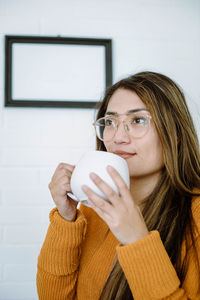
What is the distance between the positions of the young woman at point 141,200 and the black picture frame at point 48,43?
18.9 inches

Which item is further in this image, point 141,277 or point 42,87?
point 42,87

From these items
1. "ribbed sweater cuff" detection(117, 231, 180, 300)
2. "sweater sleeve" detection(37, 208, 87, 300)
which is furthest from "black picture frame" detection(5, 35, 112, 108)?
"ribbed sweater cuff" detection(117, 231, 180, 300)

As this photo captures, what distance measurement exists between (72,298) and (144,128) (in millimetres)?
623

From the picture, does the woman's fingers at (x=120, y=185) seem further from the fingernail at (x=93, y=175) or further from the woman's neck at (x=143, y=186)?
the woman's neck at (x=143, y=186)

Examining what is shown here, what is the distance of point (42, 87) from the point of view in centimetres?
136

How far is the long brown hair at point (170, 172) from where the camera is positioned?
697 millimetres

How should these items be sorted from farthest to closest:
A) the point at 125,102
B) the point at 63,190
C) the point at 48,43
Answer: the point at 48,43
the point at 125,102
the point at 63,190

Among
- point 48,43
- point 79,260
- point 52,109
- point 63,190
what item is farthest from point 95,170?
point 48,43

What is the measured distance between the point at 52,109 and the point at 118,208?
3.17 ft

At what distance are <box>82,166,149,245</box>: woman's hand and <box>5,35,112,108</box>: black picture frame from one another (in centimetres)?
89

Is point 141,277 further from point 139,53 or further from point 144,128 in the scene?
point 139,53

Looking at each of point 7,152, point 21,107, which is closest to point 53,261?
point 7,152

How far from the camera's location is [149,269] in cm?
55

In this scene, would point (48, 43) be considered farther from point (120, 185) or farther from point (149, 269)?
point (149, 269)
